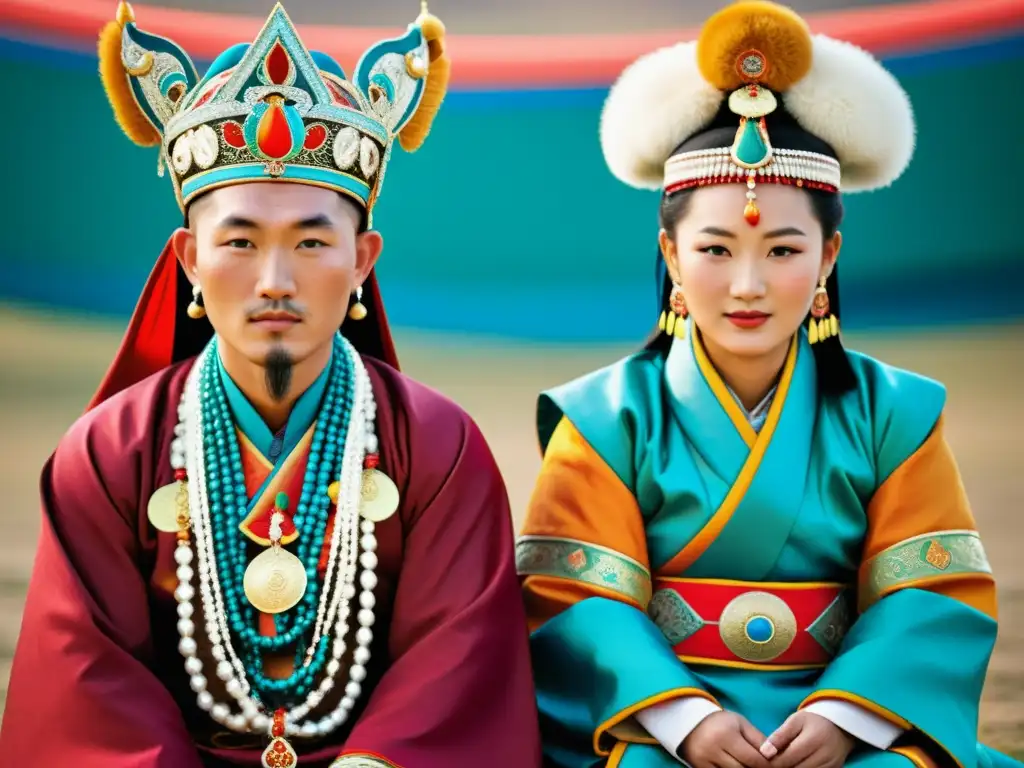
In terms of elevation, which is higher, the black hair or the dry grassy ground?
the dry grassy ground

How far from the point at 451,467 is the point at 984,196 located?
10.7 ft

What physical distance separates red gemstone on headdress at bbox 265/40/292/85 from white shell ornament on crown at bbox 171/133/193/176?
0.18 m

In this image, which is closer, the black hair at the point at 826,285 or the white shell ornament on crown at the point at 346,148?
the white shell ornament on crown at the point at 346,148

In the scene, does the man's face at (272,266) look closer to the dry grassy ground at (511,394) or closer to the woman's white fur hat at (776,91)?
the woman's white fur hat at (776,91)

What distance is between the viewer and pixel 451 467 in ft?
8.02

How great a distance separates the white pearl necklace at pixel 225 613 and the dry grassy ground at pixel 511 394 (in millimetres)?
2249

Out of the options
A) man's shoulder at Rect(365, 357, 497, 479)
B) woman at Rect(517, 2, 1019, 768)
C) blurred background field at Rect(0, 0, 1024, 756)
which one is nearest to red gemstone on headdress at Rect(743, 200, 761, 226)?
woman at Rect(517, 2, 1019, 768)

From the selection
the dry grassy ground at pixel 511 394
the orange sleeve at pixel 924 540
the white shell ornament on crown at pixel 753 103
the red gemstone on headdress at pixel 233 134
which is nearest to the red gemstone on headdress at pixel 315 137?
the red gemstone on headdress at pixel 233 134

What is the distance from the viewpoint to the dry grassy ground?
15.1ft

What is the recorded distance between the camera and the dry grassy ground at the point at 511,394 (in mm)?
4609

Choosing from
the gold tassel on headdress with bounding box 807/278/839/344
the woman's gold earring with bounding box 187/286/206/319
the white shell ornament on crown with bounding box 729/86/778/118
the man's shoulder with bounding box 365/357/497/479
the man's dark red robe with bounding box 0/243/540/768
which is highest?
the white shell ornament on crown with bounding box 729/86/778/118

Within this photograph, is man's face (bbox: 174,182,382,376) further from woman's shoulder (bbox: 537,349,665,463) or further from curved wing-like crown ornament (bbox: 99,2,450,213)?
woman's shoulder (bbox: 537,349,665,463)

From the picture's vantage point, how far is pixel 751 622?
2506 millimetres

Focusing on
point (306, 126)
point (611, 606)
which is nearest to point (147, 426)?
point (306, 126)
